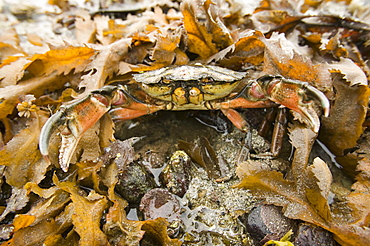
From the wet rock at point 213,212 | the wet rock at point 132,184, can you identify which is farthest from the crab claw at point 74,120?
the wet rock at point 213,212

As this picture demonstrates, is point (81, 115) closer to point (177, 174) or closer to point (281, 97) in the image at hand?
point (177, 174)

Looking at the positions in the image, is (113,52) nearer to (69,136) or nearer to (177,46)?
(177,46)

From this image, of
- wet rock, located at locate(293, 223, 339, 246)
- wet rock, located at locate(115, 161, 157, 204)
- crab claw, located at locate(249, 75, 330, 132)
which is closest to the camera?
wet rock, located at locate(293, 223, 339, 246)

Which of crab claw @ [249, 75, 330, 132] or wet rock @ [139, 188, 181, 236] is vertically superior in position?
crab claw @ [249, 75, 330, 132]

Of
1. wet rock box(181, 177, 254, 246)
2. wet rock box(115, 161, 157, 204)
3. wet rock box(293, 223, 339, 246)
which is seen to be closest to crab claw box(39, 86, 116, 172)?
wet rock box(115, 161, 157, 204)

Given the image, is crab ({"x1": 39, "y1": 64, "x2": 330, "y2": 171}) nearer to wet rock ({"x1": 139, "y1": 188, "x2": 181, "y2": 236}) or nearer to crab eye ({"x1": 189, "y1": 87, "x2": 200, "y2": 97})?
crab eye ({"x1": 189, "y1": 87, "x2": 200, "y2": 97})

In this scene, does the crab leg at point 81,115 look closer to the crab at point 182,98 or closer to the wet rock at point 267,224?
the crab at point 182,98

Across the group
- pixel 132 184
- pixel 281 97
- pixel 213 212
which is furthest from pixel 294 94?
pixel 132 184
